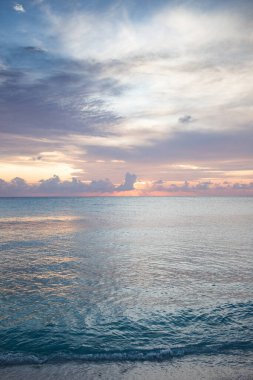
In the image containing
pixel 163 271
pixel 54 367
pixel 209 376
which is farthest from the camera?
pixel 163 271

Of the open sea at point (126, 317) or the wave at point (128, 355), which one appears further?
the wave at point (128, 355)

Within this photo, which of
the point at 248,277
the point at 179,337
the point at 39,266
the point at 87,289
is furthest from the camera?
the point at 39,266

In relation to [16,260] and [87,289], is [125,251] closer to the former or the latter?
[16,260]

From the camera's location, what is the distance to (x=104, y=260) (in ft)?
93.6

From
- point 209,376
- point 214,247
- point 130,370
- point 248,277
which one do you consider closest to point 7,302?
point 130,370

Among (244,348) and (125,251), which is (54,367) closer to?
(244,348)

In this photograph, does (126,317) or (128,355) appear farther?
(126,317)

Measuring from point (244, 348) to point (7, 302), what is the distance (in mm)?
12790

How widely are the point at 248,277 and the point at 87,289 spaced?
1216cm

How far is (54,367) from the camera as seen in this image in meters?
10.5

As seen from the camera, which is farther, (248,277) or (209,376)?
(248,277)

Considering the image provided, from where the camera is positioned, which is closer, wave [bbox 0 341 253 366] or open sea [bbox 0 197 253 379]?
open sea [bbox 0 197 253 379]

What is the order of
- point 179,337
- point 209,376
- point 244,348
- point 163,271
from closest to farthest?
point 209,376 → point 244,348 → point 179,337 → point 163,271

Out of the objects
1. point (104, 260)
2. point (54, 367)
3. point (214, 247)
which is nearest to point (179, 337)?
point (54, 367)
